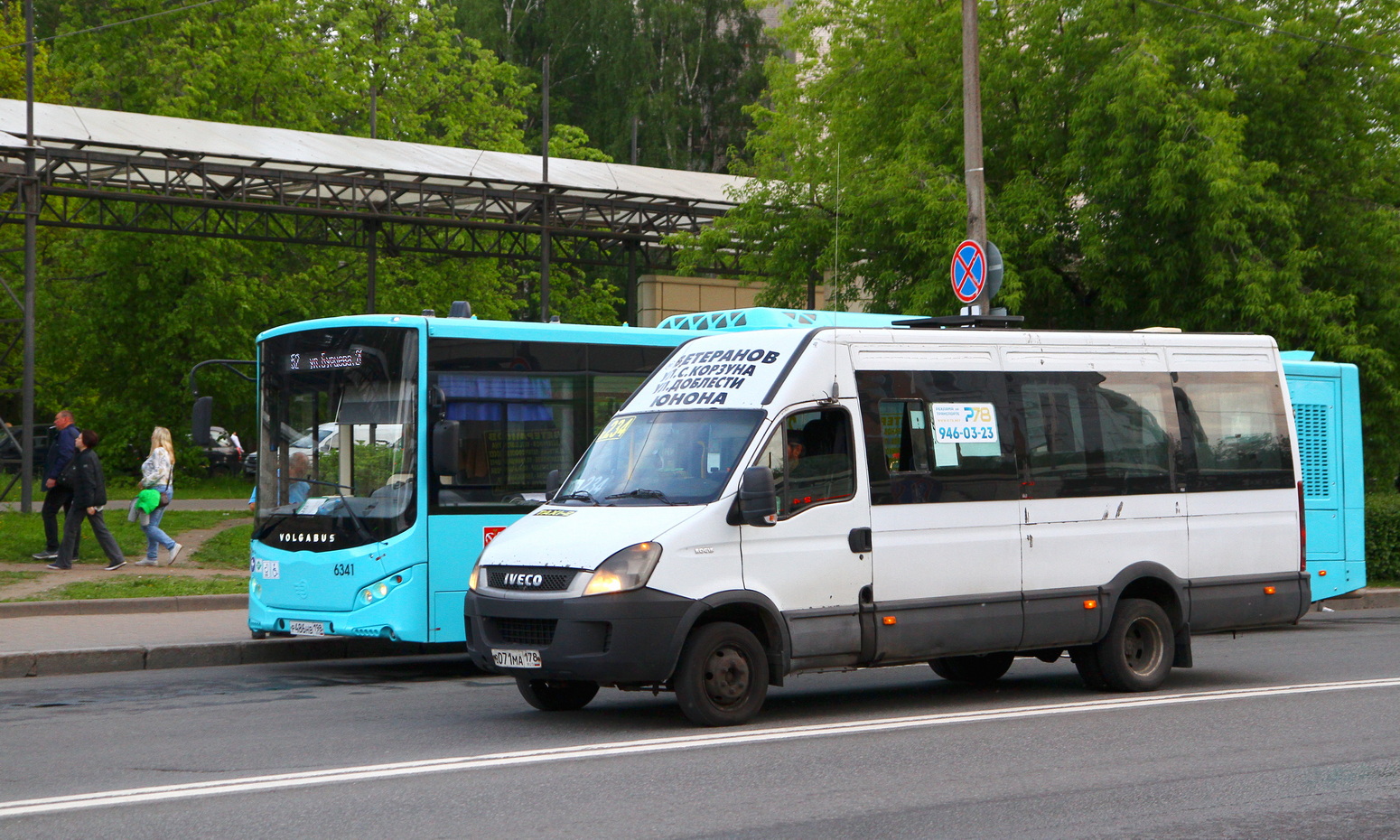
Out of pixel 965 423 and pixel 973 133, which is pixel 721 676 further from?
pixel 973 133

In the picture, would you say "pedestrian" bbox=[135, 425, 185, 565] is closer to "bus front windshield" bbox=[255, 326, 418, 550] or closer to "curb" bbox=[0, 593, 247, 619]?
"curb" bbox=[0, 593, 247, 619]

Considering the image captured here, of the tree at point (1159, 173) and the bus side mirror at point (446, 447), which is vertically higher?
the tree at point (1159, 173)

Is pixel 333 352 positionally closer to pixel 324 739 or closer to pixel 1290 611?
pixel 324 739

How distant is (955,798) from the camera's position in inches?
267

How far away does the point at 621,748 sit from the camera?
26.5ft

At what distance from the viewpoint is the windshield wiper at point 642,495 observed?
8945 millimetres

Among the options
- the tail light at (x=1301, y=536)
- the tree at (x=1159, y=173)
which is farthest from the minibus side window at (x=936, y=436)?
the tree at (x=1159, y=173)

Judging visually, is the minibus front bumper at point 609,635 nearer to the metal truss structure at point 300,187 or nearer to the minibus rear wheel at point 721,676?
the minibus rear wheel at point 721,676

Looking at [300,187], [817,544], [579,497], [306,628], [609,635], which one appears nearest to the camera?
[609,635]

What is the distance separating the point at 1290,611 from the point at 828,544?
4.10 meters

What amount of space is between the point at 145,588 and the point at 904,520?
9.97 meters

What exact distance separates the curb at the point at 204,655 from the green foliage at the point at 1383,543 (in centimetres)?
1312

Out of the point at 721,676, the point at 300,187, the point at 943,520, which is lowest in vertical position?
the point at 721,676

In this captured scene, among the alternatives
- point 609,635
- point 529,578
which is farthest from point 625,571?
point 529,578
